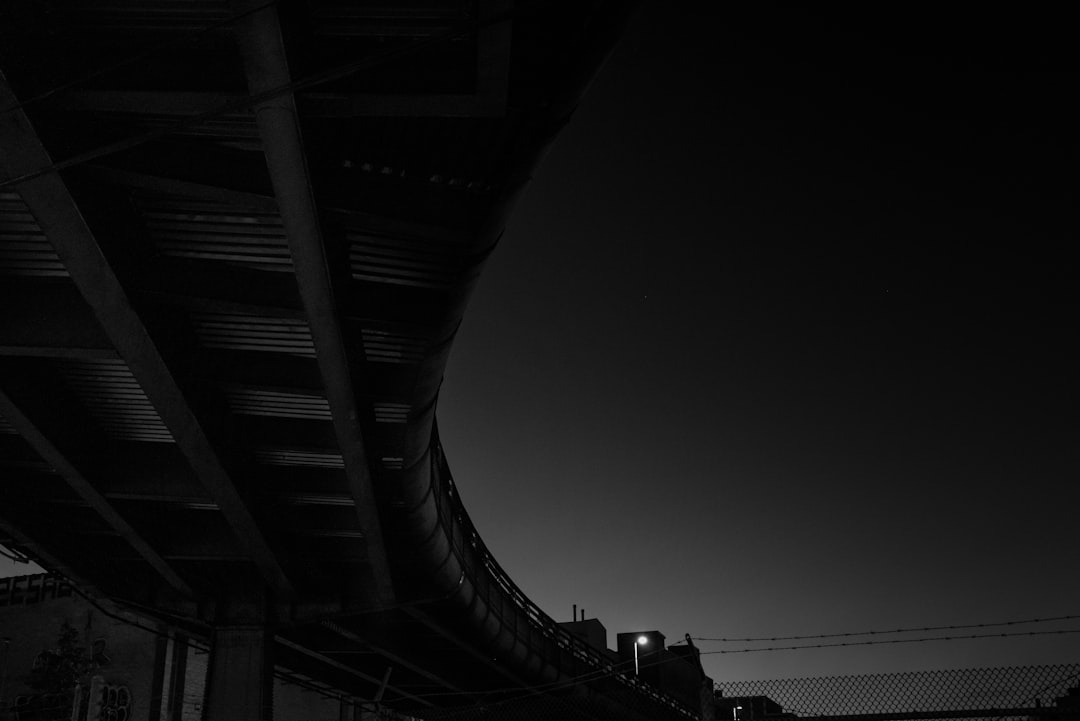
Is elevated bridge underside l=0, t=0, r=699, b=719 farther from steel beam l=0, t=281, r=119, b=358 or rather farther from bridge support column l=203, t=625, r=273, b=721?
bridge support column l=203, t=625, r=273, b=721

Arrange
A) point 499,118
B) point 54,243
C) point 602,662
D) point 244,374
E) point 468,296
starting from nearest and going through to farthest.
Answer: point 499,118
point 54,243
point 468,296
point 244,374
point 602,662

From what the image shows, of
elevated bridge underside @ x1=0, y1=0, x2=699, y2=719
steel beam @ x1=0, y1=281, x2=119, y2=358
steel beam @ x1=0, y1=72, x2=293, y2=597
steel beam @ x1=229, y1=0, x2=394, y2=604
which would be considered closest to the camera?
steel beam @ x1=229, y1=0, x2=394, y2=604

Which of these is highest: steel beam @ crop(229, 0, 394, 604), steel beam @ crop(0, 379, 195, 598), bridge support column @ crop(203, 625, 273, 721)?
steel beam @ crop(229, 0, 394, 604)

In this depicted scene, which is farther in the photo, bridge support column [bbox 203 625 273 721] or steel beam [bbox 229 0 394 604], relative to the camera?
bridge support column [bbox 203 625 273 721]

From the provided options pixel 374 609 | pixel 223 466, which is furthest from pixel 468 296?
pixel 374 609

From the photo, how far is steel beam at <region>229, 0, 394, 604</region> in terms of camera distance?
5.88m

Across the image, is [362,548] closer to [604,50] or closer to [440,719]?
[604,50]

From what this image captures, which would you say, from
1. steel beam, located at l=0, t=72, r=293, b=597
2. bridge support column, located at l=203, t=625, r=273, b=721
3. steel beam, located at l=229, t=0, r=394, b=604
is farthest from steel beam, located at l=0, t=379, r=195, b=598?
steel beam, located at l=229, t=0, r=394, b=604

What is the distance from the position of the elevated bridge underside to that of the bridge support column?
231 cm

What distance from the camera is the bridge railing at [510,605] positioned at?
738 inches

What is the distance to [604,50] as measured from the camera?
566cm

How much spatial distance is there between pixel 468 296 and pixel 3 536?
44.4 feet

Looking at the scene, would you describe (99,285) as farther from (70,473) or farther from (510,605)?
(510,605)

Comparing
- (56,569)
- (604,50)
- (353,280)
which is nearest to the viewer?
(604,50)
